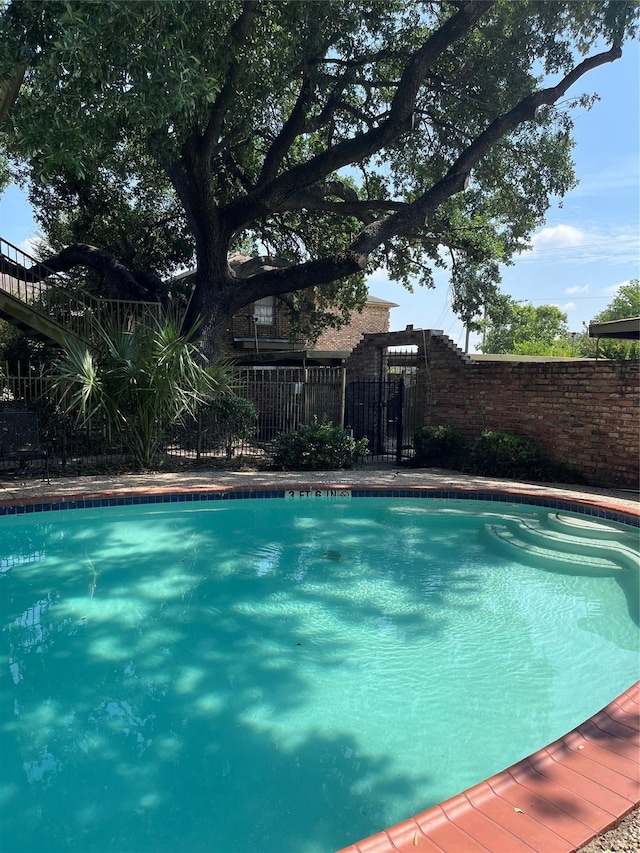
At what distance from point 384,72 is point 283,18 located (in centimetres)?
453

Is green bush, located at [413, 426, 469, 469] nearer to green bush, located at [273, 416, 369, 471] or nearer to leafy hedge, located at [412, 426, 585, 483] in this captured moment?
leafy hedge, located at [412, 426, 585, 483]

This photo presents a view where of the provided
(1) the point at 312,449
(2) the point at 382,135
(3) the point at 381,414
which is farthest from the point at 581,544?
(2) the point at 382,135

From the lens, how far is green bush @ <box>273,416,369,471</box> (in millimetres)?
10633

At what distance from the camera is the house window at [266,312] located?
20344mm

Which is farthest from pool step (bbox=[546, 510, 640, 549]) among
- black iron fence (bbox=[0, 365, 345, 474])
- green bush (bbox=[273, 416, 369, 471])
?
black iron fence (bbox=[0, 365, 345, 474])

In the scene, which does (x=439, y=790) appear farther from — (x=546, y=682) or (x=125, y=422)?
(x=125, y=422)

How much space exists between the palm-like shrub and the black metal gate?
4.23 m

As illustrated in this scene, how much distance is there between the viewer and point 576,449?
9633 mm

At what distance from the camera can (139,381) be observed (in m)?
9.35

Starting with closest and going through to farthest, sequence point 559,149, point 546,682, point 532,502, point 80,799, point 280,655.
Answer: point 80,799
point 546,682
point 280,655
point 532,502
point 559,149

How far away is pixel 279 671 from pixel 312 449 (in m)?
6.85

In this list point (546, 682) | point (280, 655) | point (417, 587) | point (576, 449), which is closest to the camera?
point (546, 682)

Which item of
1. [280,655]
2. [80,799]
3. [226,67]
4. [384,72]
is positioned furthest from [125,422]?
[384,72]

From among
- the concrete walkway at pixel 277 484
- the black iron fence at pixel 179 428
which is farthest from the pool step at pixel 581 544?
the black iron fence at pixel 179 428
